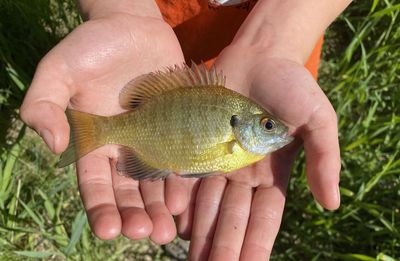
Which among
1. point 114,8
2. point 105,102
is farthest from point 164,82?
point 114,8

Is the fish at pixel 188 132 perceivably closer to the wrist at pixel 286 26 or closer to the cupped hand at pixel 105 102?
the cupped hand at pixel 105 102

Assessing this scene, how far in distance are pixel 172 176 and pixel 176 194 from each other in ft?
0.41

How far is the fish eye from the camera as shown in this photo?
8.13 ft

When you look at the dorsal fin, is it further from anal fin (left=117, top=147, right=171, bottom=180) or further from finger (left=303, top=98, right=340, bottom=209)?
finger (left=303, top=98, right=340, bottom=209)

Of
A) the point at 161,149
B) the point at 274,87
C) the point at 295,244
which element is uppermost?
the point at 274,87

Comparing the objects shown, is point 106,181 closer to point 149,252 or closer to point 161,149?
point 161,149

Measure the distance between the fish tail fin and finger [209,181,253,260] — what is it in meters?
0.70

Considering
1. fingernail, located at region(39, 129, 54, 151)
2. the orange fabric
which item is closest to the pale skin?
fingernail, located at region(39, 129, 54, 151)

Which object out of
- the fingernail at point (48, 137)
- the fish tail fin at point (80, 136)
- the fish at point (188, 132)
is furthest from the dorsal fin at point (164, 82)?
the fingernail at point (48, 137)

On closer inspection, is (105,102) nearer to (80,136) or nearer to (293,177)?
(80,136)

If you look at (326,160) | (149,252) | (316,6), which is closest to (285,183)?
(326,160)

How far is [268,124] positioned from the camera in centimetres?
249

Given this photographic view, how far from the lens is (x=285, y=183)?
2.60 meters

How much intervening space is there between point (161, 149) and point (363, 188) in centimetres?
147
